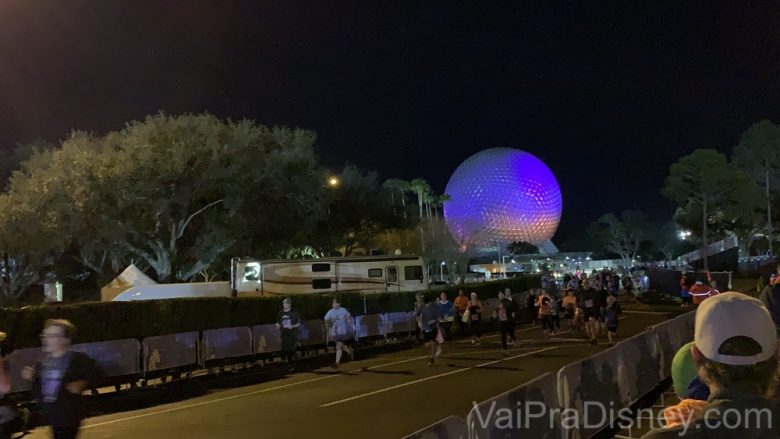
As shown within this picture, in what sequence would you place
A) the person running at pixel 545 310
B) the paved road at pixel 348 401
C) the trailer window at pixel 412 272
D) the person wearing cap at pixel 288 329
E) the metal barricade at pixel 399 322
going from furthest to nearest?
1. the trailer window at pixel 412 272
2. the metal barricade at pixel 399 322
3. the person running at pixel 545 310
4. the person wearing cap at pixel 288 329
5. the paved road at pixel 348 401

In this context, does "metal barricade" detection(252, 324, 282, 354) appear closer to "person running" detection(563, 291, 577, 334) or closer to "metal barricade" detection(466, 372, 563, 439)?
"person running" detection(563, 291, 577, 334)

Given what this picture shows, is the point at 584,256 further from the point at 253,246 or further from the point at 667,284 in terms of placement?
the point at 253,246

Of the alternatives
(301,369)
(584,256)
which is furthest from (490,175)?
(301,369)

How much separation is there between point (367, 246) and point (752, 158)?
103ft

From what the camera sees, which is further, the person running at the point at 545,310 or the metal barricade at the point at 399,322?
the metal barricade at the point at 399,322

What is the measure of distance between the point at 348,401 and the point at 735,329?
33.2ft

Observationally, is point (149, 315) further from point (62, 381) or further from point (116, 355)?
point (62, 381)

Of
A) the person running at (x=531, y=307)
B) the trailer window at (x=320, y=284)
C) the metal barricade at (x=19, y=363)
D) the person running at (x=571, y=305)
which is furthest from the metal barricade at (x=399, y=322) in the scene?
the metal barricade at (x=19, y=363)

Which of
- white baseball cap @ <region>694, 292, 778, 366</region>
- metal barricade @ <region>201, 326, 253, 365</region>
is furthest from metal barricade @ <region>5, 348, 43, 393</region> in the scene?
white baseball cap @ <region>694, 292, 778, 366</region>

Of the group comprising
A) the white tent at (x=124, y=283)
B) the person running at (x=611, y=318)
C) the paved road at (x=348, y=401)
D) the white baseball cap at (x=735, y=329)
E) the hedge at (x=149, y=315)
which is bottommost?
the paved road at (x=348, y=401)

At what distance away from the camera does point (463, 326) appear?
24047 millimetres

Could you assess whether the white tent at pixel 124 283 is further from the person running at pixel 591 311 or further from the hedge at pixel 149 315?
the person running at pixel 591 311

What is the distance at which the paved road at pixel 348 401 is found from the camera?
9867mm

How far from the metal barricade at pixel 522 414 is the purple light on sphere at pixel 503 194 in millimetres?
84319
